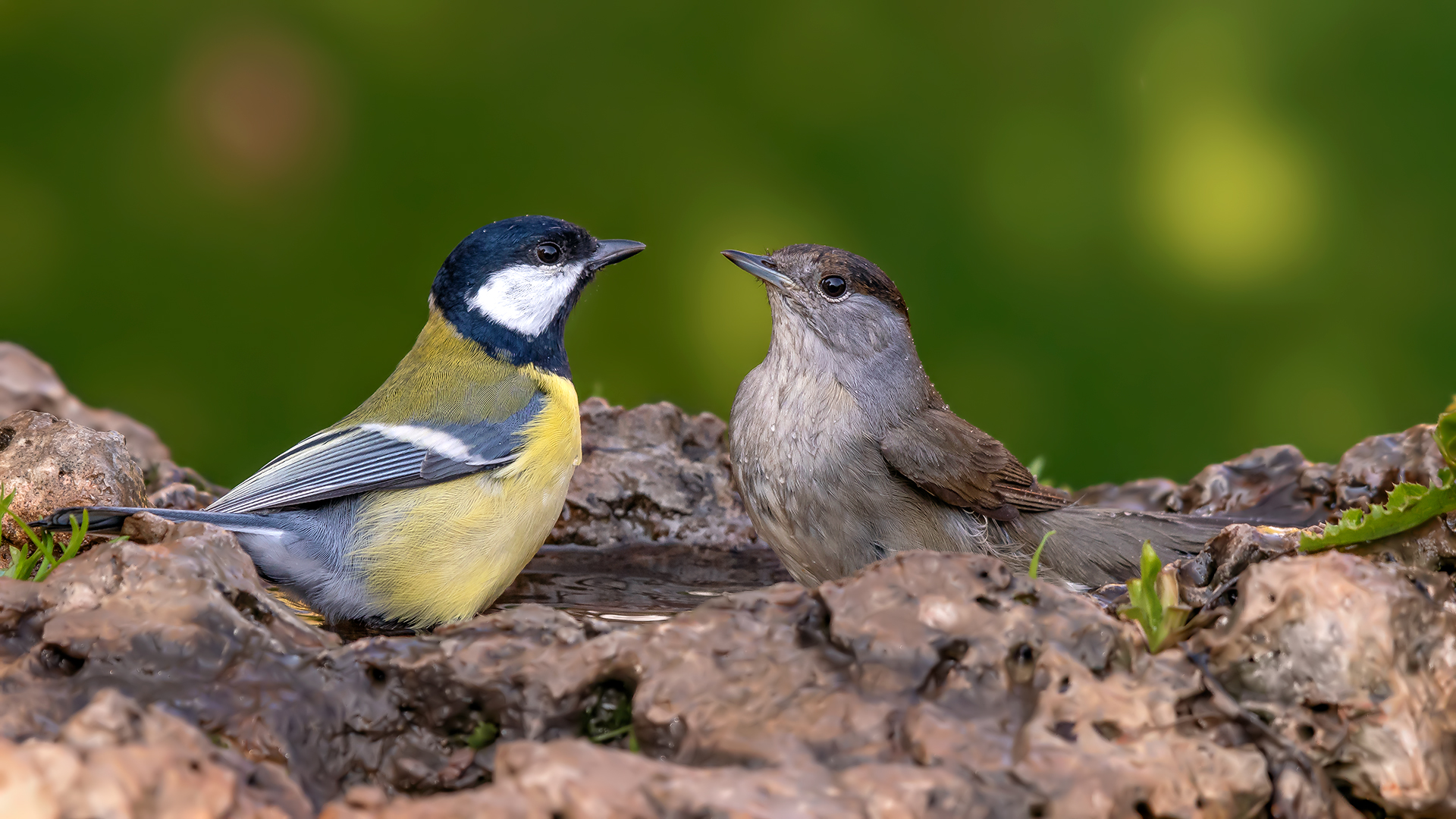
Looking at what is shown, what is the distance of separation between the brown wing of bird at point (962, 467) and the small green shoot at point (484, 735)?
1.96 meters

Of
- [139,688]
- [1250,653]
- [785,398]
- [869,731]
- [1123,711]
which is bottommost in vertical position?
[139,688]

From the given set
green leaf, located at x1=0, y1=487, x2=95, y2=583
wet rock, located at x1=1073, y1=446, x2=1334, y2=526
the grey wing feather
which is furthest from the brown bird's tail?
green leaf, located at x1=0, y1=487, x2=95, y2=583

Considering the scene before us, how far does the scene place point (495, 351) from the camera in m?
4.08

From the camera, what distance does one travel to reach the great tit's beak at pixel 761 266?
4.08 meters

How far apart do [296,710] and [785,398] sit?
2.12 metres

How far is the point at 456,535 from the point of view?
3.59 meters

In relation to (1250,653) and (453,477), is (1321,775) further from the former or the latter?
(453,477)

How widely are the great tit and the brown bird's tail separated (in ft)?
5.39

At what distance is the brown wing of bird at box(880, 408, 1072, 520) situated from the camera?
12.5 ft

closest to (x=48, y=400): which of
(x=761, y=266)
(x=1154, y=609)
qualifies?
(x=761, y=266)

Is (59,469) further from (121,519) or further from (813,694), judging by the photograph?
(813,694)

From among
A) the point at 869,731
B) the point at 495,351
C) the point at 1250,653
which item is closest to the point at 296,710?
the point at 869,731

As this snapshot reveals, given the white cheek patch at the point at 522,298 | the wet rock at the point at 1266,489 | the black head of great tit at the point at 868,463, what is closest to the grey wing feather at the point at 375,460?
the white cheek patch at the point at 522,298

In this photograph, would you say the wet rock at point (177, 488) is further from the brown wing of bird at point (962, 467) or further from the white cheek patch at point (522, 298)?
the brown wing of bird at point (962, 467)
